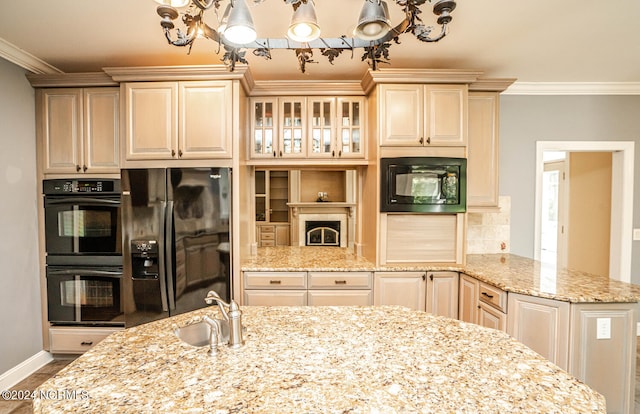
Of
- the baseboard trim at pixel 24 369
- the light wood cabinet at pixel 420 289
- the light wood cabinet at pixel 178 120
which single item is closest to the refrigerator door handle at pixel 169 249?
the light wood cabinet at pixel 178 120

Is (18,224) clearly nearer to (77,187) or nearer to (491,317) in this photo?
(77,187)

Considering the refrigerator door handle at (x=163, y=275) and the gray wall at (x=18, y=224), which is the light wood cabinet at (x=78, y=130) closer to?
the gray wall at (x=18, y=224)

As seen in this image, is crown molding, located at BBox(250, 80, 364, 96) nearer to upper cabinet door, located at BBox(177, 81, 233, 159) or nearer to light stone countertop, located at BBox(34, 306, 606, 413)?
upper cabinet door, located at BBox(177, 81, 233, 159)

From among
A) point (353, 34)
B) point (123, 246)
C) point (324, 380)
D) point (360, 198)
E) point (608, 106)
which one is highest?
point (608, 106)

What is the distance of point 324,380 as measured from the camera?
3.14 ft

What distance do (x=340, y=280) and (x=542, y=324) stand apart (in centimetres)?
145

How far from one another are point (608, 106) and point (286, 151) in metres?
3.39

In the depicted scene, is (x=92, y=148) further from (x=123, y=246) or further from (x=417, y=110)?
(x=417, y=110)

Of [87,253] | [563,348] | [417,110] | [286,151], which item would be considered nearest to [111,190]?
[87,253]

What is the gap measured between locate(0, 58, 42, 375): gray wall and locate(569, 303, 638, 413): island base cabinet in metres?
4.15

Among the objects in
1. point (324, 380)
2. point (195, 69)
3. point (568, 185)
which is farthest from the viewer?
point (568, 185)

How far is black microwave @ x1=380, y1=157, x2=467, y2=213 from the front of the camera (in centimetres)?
257

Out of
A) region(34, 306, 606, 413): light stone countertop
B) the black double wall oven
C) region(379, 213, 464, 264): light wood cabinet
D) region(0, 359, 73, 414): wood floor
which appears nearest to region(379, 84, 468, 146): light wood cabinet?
region(379, 213, 464, 264): light wood cabinet

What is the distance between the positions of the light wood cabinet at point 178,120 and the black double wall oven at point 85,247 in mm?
493
